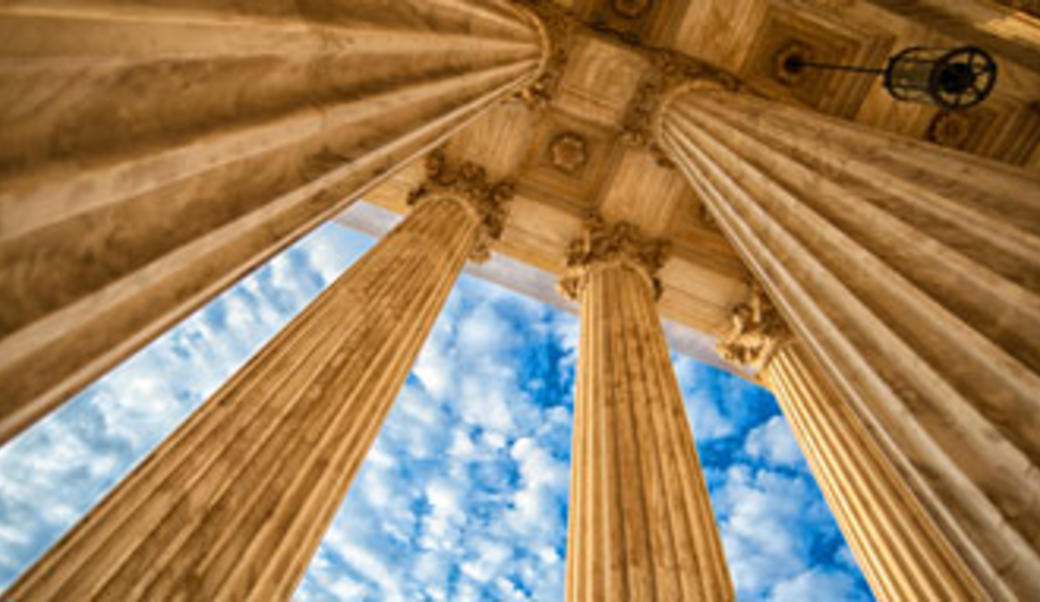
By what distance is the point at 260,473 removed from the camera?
218 inches

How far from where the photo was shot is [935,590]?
21.6 feet

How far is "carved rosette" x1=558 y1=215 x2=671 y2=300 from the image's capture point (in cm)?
1482

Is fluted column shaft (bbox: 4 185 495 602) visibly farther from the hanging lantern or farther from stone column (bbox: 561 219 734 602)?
the hanging lantern

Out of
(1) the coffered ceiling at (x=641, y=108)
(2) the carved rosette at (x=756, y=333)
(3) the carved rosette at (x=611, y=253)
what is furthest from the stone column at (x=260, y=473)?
(2) the carved rosette at (x=756, y=333)

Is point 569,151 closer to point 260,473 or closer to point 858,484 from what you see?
point 858,484

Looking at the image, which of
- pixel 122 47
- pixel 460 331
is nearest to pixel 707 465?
pixel 460 331

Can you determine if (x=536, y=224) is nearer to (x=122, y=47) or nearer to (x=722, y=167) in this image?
(x=722, y=167)

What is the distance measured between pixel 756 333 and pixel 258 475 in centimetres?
1290

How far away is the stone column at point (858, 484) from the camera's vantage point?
271 inches

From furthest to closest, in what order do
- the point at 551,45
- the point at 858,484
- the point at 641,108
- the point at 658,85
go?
the point at 641,108 < the point at 658,85 < the point at 551,45 < the point at 858,484

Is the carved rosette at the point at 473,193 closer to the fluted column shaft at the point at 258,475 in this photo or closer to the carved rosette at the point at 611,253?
the carved rosette at the point at 611,253

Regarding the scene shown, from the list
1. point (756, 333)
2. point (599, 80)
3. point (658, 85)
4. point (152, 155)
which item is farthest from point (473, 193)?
point (152, 155)

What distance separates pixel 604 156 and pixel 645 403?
10.4 metres

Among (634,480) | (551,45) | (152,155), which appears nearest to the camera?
(152,155)
